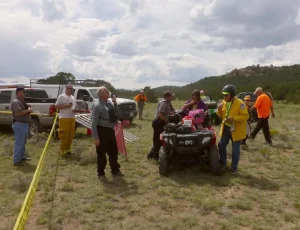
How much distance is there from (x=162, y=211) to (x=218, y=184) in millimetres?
1540

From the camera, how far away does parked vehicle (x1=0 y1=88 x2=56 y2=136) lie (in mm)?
10867

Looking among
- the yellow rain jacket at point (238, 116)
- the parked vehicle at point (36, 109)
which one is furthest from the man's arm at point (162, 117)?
the parked vehicle at point (36, 109)

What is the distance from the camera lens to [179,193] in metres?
5.43

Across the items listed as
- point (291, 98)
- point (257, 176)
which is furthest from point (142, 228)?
point (291, 98)

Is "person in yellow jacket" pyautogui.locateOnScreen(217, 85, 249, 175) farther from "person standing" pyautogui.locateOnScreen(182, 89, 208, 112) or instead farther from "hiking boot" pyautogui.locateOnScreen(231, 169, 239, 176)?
"person standing" pyautogui.locateOnScreen(182, 89, 208, 112)

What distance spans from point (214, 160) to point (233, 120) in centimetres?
83

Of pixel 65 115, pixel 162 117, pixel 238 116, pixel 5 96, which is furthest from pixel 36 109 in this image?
pixel 238 116

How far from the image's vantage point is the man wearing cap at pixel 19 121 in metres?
7.26

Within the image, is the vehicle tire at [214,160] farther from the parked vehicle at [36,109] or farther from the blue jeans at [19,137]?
the parked vehicle at [36,109]

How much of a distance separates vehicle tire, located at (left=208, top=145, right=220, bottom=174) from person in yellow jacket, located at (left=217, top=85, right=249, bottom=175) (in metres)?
0.36

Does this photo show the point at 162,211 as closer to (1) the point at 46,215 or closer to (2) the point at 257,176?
(1) the point at 46,215

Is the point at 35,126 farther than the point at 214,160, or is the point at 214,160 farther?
the point at 35,126

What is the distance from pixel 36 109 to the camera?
36.3ft

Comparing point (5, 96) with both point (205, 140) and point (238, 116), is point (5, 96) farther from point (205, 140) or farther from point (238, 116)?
point (238, 116)
